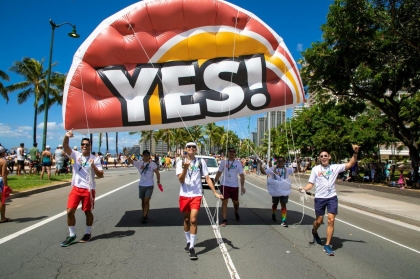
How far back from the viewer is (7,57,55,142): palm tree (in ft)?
110

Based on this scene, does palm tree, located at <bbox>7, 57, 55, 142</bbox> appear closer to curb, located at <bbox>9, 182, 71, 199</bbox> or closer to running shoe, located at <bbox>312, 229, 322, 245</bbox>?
curb, located at <bbox>9, 182, 71, 199</bbox>

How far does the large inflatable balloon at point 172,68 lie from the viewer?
6848 mm

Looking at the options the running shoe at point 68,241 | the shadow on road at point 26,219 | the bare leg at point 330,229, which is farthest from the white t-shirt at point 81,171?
the bare leg at point 330,229

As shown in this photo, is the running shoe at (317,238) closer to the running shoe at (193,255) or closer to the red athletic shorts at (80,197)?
the running shoe at (193,255)

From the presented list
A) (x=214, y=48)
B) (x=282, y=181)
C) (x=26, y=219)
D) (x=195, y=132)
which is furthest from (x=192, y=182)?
(x=195, y=132)

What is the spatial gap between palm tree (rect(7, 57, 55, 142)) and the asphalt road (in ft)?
95.4

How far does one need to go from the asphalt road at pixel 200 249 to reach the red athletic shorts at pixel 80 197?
2.29ft

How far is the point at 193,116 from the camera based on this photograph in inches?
286

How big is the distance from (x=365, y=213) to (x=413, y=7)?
8874mm

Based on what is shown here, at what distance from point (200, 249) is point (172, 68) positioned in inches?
145

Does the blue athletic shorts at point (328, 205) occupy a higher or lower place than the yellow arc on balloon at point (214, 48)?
lower

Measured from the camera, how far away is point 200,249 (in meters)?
5.82

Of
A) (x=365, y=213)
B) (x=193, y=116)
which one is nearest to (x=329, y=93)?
(x=365, y=213)

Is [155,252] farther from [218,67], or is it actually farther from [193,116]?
[218,67]
